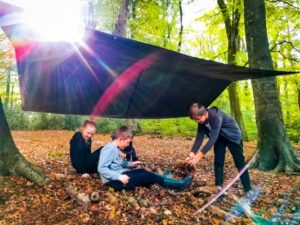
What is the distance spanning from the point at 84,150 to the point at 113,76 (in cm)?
97

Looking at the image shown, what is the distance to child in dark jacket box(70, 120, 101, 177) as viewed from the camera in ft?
11.0

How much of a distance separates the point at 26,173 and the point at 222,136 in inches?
86.0

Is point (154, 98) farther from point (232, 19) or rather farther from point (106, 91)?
point (232, 19)

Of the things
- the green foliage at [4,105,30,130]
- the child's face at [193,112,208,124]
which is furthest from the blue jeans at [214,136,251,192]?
the green foliage at [4,105,30,130]

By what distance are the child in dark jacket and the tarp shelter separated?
2.05 feet

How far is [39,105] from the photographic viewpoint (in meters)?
3.82

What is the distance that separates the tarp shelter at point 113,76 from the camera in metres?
2.69

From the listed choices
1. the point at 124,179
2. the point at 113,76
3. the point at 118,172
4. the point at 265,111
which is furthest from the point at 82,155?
the point at 265,111

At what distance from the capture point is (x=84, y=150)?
3361mm

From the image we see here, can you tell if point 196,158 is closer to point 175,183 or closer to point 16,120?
point 175,183

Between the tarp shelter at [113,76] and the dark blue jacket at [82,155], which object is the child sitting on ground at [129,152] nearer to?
the dark blue jacket at [82,155]

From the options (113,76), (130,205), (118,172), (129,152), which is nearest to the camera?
(130,205)

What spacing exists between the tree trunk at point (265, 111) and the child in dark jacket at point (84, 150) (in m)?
2.71

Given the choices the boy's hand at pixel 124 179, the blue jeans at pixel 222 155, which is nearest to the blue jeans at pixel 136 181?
the boy's hand at pixel 124 179
